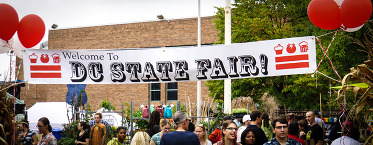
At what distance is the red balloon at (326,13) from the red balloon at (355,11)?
0.11m

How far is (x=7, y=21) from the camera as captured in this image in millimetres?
7504

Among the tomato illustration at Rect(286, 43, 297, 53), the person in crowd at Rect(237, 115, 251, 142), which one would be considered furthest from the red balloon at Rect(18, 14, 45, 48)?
the tomato illustration at Rect(286, 43, 297, 53)

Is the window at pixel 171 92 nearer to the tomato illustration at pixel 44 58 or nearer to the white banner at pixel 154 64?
the white banner at pixel 154 64

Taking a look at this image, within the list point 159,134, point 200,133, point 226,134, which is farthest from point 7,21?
point 226,134

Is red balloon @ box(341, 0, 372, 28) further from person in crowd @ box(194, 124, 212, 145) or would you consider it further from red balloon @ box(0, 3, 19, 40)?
red balloon @ box(0, 3, 19, 40)

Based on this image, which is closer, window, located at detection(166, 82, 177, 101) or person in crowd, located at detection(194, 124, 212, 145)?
person in crowd, located at detection(194, 124, 212, 145)

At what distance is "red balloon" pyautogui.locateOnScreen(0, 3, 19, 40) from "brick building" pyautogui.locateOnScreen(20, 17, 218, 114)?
87.3 ft

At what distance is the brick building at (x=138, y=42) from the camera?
35.7 meters

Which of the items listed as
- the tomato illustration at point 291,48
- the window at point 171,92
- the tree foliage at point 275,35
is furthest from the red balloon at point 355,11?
the window at point 171,92

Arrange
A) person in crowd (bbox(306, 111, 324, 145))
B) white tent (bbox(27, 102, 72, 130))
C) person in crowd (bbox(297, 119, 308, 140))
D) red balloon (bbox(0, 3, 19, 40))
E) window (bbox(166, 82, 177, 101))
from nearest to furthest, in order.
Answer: red balloon (bbox(0, 3, 19, 40)), person in crowd (bbox(306, 111, 324, 145)), person in crowd (bbox(297, 119, 308, 140)), white tent (bbox(27, 102, 72, 130)), window (bbox(166, 82, 177, 101))

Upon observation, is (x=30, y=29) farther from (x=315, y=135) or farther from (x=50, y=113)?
(x=50, y=113)

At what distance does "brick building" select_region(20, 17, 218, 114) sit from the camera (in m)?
35.7

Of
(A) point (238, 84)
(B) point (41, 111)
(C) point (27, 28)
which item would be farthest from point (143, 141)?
(A) point (238, 84)

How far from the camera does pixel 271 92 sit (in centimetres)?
2477
